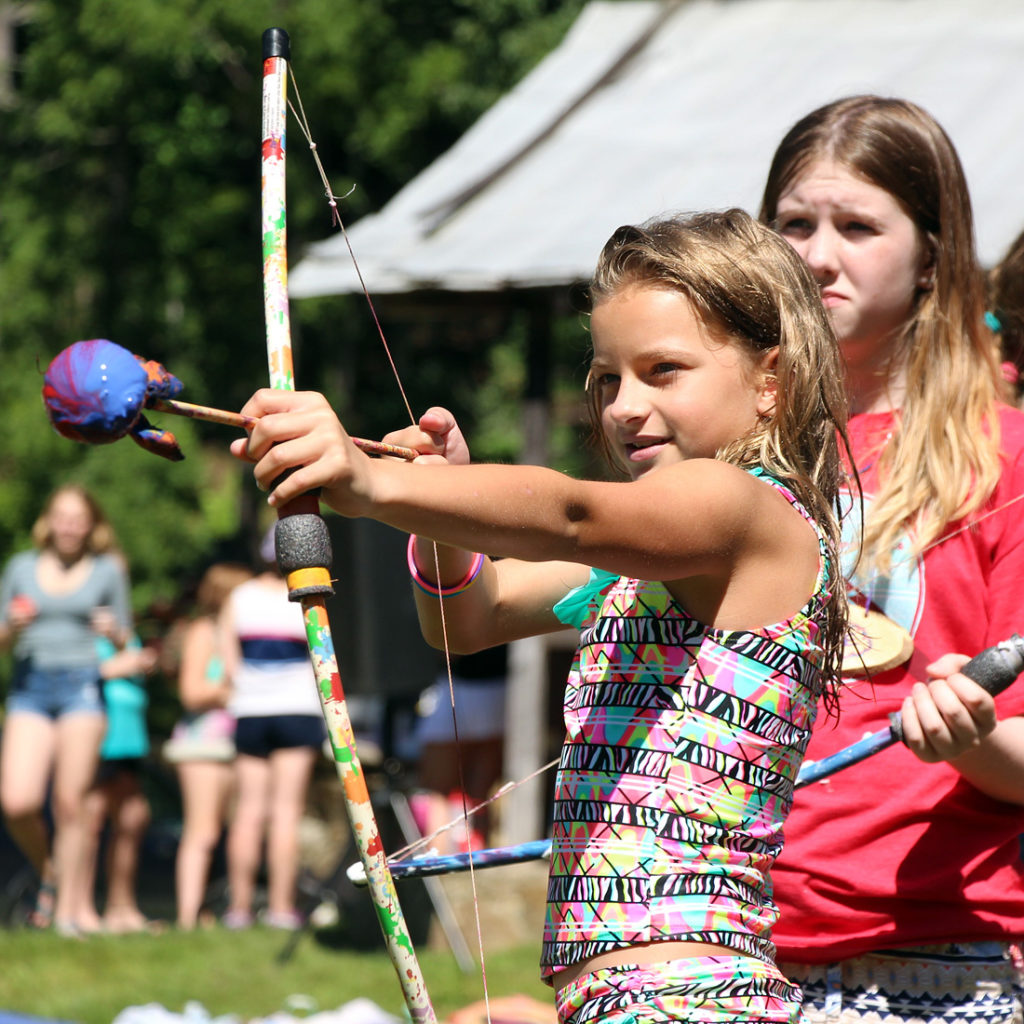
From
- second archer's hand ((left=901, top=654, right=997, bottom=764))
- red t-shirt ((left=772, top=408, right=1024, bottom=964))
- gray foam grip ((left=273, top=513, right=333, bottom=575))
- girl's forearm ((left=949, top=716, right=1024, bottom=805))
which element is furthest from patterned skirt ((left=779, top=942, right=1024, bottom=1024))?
gray foam grip ((left=273, top=513, right=333, bottom=575))

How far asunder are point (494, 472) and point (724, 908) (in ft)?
1.85

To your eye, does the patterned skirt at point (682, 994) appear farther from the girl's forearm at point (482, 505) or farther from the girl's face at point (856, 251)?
the girl's face at point (856, 251)

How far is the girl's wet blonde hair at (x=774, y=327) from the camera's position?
5.85ft

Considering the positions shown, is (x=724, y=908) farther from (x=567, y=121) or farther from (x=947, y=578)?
(x=567, y=121)

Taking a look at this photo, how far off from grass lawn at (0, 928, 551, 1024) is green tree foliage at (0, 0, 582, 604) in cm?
642

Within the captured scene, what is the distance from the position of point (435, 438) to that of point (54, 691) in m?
5.10

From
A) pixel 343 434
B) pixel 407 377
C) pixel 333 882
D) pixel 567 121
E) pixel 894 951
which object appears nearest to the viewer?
pixel 343 434

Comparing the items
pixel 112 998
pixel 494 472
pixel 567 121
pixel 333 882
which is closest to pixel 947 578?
pixel 494 472

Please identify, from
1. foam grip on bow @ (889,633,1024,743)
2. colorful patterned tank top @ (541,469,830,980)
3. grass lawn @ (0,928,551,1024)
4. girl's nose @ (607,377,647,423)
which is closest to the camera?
colorful patterned tank top @ (541,469,830,980)

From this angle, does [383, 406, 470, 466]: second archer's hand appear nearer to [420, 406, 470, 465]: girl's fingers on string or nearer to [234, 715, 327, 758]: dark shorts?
[420, 406, 470, 465]: girl's fingers on string

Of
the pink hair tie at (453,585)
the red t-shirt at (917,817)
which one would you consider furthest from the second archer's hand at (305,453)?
the red t-shirt at (917,817)

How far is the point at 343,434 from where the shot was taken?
142 cm

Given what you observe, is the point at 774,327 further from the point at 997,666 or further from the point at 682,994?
the point at 682,994

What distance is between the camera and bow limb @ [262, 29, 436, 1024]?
1.50m
